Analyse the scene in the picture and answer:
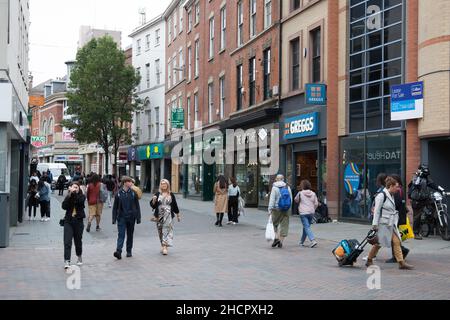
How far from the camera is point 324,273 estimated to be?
1039 cm

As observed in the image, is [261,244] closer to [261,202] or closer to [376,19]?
[376,19]

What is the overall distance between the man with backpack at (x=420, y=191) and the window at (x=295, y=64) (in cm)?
911

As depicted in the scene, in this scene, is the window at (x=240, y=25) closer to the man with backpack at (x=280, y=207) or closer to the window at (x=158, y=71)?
the man with backpack at (x=280, y=207)

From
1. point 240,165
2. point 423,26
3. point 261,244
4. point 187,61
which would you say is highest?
point 187,61

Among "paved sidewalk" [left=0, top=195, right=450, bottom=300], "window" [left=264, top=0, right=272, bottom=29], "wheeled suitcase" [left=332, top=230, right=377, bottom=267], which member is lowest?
"paved sidewalk" [left=0, top=195, right=450, bottom=300]

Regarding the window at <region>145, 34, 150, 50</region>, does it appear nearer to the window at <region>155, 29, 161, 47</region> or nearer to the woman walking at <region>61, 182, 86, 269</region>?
the window at <region>155, 29, 161, 47</region>

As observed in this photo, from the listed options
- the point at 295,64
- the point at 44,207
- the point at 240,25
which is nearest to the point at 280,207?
the point at 44,207

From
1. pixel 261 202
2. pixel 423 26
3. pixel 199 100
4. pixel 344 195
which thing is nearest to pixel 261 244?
pixel 344 195

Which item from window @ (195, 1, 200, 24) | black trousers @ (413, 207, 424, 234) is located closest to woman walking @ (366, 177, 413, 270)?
black trousers @ (413, 207, 424, 234)

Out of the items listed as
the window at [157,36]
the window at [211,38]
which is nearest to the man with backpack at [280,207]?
the window at [211,38]

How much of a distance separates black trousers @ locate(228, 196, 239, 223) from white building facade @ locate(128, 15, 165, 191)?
2378cm

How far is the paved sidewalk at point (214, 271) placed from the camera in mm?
8531

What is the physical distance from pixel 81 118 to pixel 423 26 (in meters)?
36.7

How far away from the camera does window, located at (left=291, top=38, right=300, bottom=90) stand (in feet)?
78.2
